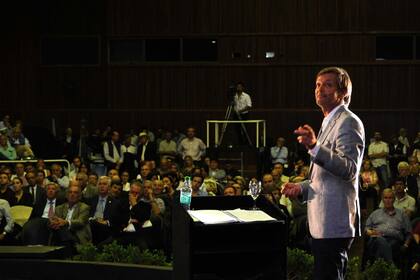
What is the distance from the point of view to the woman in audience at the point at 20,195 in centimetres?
999

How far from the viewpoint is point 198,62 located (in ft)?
63.9

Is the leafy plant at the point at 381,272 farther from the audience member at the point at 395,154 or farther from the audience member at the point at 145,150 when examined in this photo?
the audience member at the point at 145,150

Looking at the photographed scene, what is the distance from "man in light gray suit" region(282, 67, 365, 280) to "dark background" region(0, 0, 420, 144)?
15447 mm

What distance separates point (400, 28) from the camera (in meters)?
18.9

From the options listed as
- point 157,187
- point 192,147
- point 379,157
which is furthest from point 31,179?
point 379,157

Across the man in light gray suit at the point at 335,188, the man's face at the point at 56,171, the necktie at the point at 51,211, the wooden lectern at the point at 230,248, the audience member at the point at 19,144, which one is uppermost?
the man in light gray suit at the point at 335,188

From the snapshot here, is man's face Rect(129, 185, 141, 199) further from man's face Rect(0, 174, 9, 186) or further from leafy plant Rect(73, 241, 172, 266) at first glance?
leafy plant Rect(73, 241, 172, 266)

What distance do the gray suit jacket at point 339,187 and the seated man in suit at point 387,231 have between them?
14.1 feet

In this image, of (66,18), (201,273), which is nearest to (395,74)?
(66,18)

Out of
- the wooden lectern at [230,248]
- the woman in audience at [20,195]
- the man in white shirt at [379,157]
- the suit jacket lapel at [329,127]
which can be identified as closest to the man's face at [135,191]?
the woman in audience at [20,195]

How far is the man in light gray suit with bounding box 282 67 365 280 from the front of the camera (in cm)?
342

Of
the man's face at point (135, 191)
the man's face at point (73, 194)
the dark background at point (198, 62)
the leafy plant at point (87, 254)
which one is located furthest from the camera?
the dark background at point (198, 62)

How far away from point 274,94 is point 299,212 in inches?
425

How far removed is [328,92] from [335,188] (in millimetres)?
407
